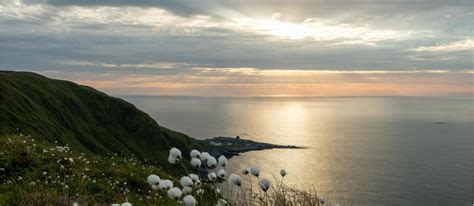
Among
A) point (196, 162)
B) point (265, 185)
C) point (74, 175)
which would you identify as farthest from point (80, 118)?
point (265, 185)

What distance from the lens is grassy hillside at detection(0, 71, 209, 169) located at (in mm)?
85938

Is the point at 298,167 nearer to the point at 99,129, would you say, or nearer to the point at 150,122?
the point at 150,122

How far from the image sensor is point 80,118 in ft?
389

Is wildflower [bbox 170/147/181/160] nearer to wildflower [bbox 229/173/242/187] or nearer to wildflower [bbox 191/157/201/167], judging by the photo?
wildflower [bbox 191/157/201/167]

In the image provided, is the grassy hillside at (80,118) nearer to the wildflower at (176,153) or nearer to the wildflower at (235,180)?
the wildflower at (176,153)

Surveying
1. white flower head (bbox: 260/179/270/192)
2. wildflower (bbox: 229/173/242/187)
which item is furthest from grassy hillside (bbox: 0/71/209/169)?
white flower head (bbox: 260/179/270/192)

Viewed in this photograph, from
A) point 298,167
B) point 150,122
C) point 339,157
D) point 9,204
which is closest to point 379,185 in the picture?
point 298,167

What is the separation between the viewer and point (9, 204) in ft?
28.4

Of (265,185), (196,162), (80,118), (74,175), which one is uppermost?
(196,162)

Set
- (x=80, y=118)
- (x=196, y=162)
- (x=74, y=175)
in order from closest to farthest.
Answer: (x=196, y=162) → (x=74, y=175) → (x=80, y=118)

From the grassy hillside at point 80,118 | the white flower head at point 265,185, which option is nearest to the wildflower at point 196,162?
the white flower head at point 265,185

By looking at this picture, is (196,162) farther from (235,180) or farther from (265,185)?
(265,185)

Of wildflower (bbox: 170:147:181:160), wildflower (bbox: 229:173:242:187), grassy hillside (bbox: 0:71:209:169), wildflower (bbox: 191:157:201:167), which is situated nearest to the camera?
wildflower (bbox: 229:173:242:187)

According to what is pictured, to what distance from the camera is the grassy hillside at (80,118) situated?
8594 cm
